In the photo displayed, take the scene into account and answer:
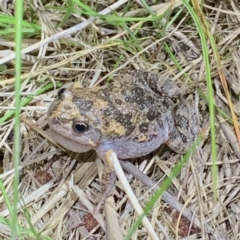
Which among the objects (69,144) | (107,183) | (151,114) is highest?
(151,114)

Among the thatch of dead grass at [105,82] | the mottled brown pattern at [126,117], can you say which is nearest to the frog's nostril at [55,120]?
the mottled brown pattern at [126,117]

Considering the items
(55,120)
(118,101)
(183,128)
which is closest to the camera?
(55,120)

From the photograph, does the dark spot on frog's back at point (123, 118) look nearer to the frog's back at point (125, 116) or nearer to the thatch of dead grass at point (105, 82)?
the frog's back at point (125, 116)

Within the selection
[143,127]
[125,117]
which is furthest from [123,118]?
[143,127]

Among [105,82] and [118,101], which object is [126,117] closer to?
[118,101]

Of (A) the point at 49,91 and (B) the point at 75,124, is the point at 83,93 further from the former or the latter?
(A) the point at 49,91
